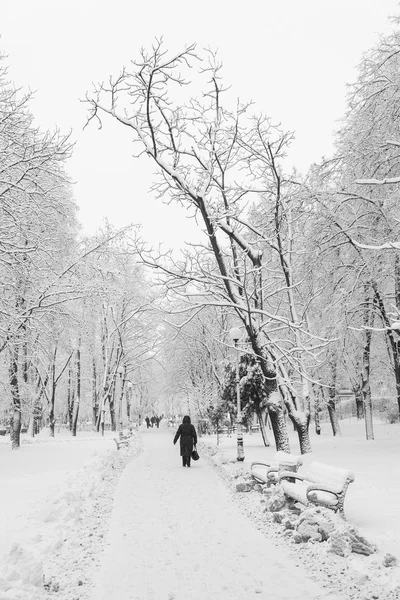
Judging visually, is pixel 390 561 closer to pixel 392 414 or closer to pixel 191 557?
pixel 191 557

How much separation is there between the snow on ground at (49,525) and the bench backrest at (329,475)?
10.7ft

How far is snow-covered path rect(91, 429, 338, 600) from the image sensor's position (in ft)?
15.5

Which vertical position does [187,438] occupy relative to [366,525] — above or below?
above

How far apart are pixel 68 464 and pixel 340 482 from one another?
1074 cm

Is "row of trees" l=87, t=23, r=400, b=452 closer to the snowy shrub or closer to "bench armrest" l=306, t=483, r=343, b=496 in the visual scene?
"bench armrest" l=306, t=483, r=343, b=496

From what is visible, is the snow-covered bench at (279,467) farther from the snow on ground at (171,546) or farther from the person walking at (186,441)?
the person walking at (186,441)

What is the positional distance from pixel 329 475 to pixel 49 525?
4098 mm

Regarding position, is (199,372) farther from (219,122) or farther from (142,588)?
(142,588)

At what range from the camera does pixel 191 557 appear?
5770mm

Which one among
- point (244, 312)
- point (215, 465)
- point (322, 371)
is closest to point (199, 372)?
point (322, 371)

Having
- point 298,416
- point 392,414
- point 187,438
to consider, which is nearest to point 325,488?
point 298,416

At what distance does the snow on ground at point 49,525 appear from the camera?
477 cm

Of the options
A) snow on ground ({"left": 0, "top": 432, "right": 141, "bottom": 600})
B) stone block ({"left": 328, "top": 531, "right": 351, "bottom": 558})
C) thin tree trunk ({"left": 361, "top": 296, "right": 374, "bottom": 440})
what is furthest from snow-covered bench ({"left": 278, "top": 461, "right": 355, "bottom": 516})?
thin tree trunk ({"left": 361, "top": 296, "right": 374, "bottom": 440})

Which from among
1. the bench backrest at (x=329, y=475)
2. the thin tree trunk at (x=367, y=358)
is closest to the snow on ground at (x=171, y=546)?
the bench backrest at (x=329, y=475)
